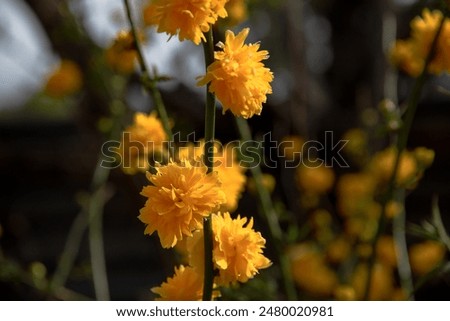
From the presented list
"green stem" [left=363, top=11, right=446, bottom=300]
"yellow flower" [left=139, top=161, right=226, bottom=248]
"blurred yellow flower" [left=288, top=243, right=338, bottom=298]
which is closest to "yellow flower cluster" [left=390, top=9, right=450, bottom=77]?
"green stem" [left=363, top=11, right=446, bottom=300]

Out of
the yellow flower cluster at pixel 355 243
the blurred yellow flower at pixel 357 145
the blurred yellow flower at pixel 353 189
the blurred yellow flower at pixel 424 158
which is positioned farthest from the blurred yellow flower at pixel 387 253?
the blurred yellow flower at pixel 424 158

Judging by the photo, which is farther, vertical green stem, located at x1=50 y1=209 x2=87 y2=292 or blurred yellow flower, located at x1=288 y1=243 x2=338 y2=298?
blurred yellow flower, located at x1=288 y1=243 x2=338 y2=298

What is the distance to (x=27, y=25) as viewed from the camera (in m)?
2.20

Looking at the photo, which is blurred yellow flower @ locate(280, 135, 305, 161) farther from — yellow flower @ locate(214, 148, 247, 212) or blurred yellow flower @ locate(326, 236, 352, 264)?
yellow flower @ locate(214, 148, 247, 212)

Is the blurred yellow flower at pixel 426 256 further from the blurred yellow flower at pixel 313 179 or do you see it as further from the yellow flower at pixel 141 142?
the yellow flower at pixel 141 142

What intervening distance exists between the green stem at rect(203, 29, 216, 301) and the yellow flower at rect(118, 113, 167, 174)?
0.26 meters

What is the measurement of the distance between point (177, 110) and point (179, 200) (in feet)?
5.01

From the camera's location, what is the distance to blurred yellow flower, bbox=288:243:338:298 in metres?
1.70

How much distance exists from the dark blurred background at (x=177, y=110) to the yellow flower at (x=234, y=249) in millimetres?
727

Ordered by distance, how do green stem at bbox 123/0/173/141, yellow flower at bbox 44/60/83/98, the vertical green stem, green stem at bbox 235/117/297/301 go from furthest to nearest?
yellow flower at bbox 44/60/83/98
the vertical green stem
green stem at bbox 235/117/297/301
green stem at bbox 123/0/173/141

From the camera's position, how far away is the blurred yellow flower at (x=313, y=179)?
185 centimetres
